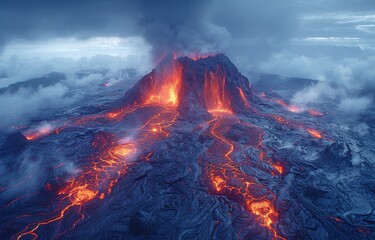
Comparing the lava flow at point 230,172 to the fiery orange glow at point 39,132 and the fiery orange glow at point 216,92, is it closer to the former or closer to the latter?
the fiery orange glow at point 216,92

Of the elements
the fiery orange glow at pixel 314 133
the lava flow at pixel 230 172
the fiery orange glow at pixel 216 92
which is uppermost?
the fiery orange glow at pixel 216 92

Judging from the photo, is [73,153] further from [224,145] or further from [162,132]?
[224,145]

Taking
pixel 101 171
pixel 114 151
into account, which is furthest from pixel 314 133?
pixel 101 171

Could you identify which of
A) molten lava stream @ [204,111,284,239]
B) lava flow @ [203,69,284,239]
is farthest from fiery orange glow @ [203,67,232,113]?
molten lava stream @ [204,111,284,239]

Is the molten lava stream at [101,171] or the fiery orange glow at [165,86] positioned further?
the fiery orange glow at [165,86]

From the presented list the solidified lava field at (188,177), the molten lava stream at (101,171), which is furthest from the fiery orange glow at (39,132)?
the molten lava stream at (101,171)

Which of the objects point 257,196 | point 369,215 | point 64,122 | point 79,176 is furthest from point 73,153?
point 369,215
